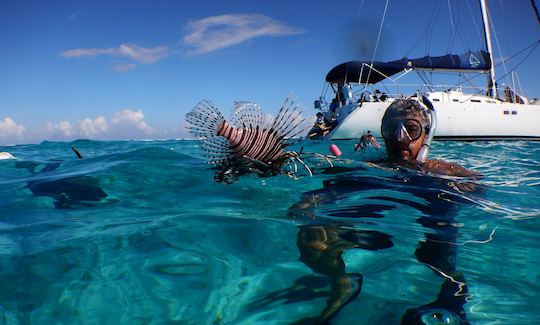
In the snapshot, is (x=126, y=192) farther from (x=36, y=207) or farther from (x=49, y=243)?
(x=49, y=243)

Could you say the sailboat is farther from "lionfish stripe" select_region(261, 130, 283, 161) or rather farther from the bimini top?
"lionfish stripe" select_region(261, 130, 283, 161)

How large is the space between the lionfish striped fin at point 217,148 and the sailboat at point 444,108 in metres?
16.0

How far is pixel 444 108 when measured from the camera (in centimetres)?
1972

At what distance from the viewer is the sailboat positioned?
19719 millimetres

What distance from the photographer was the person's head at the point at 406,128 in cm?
438

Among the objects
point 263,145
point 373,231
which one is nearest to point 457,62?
point 263,145

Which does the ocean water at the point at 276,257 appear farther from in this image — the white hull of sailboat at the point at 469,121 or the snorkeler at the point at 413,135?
the white hull of sailboat at the point at 469,121

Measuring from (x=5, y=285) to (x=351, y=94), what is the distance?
20.7 m

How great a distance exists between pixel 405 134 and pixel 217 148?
2283 mm

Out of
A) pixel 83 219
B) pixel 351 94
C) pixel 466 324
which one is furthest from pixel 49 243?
pixel 351 94

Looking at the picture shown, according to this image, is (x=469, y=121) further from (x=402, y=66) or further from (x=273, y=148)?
(x=273, y=148)

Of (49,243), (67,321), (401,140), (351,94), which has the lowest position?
(67,321)

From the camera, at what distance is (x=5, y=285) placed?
7.09 feet

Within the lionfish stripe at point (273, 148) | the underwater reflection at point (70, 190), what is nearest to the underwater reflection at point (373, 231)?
the lionfish stripe at point (273, 148)
